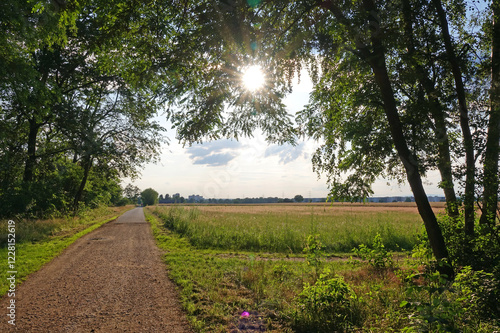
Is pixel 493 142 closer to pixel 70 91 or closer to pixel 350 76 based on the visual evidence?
pixel 350 76

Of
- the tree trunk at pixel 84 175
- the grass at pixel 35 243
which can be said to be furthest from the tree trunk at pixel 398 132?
the tree trunk at pixel 84 175

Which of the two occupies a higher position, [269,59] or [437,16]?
[437,16]

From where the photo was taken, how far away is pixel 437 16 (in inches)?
277

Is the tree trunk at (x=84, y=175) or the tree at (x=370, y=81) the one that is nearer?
the tree at (x=370, y=81)

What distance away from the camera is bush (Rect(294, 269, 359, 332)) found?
173 inches

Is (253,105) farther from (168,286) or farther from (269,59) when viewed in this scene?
(168,286)

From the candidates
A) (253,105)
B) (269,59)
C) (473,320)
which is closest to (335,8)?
(269,59)

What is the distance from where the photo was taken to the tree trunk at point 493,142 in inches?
195

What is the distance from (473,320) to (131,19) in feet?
25.4

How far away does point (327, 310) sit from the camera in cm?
463

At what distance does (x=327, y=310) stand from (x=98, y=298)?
496cm

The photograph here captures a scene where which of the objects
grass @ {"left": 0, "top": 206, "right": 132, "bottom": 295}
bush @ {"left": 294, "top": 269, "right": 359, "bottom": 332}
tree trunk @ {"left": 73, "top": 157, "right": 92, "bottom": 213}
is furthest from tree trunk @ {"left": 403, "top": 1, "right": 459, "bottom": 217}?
tree trunk @ {"left": 73, "top": 157, "right": 92, "bottom": 213}

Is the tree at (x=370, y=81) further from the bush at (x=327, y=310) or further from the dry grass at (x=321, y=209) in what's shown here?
the dry grass at (x=321, y=209)

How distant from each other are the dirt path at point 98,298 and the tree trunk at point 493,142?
6.09m
